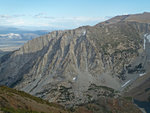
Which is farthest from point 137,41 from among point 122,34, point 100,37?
point 100,37

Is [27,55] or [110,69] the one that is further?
[27,55]

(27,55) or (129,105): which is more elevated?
(27,55)

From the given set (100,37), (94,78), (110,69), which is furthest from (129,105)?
(100,37)

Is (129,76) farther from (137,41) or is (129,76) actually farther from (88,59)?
(137,41)

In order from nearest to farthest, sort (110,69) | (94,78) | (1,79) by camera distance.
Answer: (94,78) < (110,69) < (1,79)

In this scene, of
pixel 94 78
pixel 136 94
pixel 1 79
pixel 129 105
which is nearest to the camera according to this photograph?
pixel 129 105

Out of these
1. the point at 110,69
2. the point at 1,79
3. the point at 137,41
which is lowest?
the point at 1,79

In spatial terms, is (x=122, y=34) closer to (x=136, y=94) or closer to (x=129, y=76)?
(x=129, y=76)
